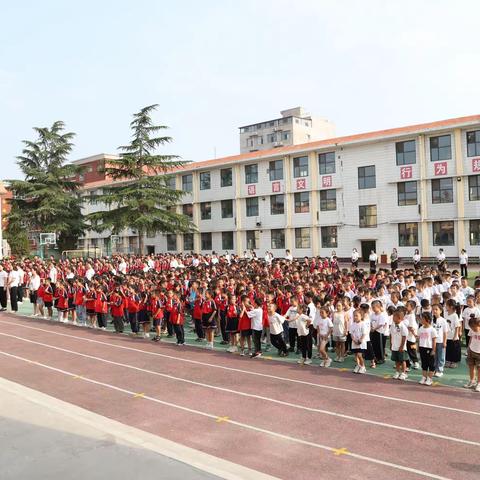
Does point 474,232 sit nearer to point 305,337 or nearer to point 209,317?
point 209,317

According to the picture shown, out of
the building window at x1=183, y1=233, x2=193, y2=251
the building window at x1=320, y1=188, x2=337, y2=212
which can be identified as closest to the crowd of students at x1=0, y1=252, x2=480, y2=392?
the building window at x1=320, y1=188, x2=337, y2=212

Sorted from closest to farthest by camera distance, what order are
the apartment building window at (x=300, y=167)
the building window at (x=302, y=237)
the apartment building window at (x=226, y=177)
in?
the apartment building window at (x=300, y=167), the building window at (x=302, y=237), the apartment building window at (x=226, y=177)

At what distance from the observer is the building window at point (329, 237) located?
36688 mm

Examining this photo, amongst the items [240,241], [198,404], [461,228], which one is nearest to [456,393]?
[198,404]

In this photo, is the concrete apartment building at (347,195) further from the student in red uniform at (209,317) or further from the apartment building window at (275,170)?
the student in red uniform at (209,317)

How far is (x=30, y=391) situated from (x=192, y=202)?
35.8 metres

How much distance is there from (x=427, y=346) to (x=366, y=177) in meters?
26.5

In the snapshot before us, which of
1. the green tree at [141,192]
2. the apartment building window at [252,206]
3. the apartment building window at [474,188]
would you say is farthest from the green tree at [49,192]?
the apartment building window at [474,188]

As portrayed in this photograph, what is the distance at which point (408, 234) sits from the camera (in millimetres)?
33531

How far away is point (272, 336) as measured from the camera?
41.3 feet

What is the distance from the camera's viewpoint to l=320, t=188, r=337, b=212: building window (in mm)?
36625

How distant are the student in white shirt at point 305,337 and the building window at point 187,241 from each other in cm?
3417

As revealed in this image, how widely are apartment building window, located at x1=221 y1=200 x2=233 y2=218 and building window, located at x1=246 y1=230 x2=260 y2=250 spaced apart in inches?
91.4

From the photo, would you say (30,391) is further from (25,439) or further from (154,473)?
(154,473)
